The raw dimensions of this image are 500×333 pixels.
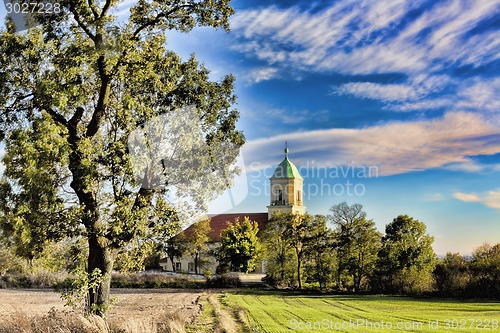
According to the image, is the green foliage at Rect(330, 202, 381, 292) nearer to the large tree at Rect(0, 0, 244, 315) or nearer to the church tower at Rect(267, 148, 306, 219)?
the large tree at Rect(0, 0, 244, 315)

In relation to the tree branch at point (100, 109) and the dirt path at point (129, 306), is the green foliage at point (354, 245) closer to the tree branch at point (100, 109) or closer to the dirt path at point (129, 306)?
the dirt path at point (129, 306)

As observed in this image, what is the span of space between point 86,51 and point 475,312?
71.2ft

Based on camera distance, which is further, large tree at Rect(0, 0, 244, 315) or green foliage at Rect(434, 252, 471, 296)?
green foliage at Rect(434, 252, 471, 296)

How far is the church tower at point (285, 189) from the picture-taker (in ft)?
293

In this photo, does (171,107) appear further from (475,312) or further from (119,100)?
(475,312)

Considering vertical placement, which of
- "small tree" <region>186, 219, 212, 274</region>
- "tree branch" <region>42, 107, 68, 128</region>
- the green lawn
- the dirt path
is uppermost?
"tree branch" <region>42, 107, 68, 128</region>

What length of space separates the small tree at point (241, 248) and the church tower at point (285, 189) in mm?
25114

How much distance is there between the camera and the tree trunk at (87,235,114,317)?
1794 cm

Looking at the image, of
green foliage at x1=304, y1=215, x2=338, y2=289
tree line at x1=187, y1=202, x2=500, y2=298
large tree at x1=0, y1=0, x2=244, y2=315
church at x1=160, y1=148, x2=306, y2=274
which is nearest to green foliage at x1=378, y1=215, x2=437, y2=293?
tree line at x1=187, y1=202, x2=500, y2=298

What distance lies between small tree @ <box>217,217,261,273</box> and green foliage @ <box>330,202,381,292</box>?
1764cm

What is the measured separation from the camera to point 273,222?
170 feet

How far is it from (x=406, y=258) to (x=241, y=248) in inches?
1026

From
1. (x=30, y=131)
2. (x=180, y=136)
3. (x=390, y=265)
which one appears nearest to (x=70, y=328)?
(x=30, y=131)

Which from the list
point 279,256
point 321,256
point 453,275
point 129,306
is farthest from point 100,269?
point 279,256
